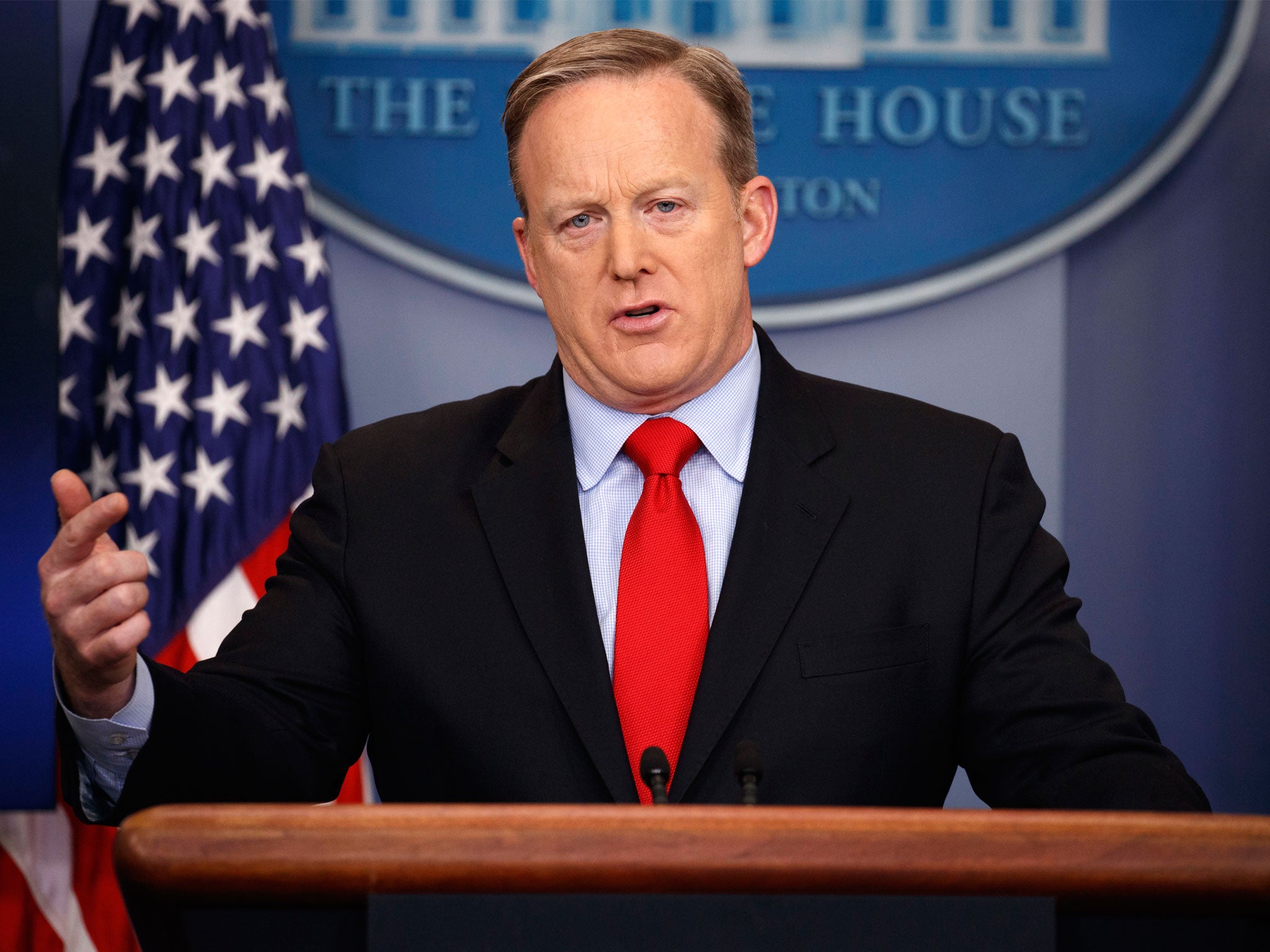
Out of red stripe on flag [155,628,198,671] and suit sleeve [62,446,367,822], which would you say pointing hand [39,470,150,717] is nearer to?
suit sleeve [62,446,367,822]

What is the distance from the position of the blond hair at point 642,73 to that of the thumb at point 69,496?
0.88 m

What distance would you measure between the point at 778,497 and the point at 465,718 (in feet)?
1.59

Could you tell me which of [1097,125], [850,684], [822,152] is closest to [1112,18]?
[1097,125]

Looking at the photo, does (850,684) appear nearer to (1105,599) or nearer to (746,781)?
(746,781)

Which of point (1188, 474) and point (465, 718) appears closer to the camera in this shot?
point (465, 718)

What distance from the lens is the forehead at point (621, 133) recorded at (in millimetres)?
1676

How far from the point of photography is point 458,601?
1.63 m

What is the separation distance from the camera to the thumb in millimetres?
1087

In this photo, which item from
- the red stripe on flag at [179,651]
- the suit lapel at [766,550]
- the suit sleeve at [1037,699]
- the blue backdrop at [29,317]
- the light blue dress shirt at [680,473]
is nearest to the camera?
the suit sleeve at [1037,699]

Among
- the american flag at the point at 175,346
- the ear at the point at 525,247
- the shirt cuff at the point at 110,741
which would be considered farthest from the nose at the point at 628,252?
the american flag at the point at 175,346

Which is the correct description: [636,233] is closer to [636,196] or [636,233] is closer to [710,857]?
[636,196]

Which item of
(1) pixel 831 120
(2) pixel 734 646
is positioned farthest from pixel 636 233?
(1) pixel 831 120

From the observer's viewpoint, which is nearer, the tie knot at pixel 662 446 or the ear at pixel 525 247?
the tie knot at pixel 662 446

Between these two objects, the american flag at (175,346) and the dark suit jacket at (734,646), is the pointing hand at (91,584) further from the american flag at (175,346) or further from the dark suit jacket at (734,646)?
the american flag at (175,346)
